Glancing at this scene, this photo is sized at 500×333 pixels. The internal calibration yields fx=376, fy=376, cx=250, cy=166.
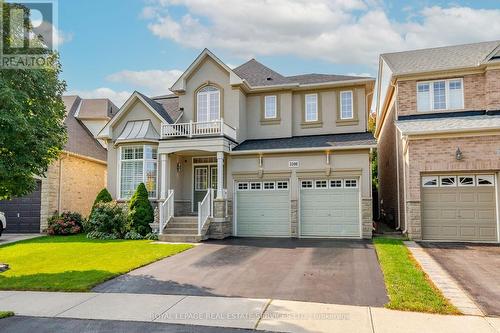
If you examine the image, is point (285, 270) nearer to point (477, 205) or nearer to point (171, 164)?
point (477, 205)

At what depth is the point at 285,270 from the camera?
9.60m

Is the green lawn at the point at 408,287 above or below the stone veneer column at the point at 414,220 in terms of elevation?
below

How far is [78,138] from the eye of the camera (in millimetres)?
22250

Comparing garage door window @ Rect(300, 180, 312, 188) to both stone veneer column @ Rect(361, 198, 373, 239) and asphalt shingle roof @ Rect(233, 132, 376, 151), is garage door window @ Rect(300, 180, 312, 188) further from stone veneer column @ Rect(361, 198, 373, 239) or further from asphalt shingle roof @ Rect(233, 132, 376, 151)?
stone veneer column @ Rect(361, 198, 373, 239)

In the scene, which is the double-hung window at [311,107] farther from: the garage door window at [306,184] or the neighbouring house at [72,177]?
the neighbouring house at [72,177]

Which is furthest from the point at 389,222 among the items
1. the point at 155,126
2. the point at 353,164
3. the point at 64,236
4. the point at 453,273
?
the point at 64,236

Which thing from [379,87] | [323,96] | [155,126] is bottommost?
[155,126]

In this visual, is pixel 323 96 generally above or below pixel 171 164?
above

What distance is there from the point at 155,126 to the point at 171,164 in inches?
85.6

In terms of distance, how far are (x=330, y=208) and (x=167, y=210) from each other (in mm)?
7090

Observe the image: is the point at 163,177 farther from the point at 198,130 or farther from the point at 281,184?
the point at 281,184

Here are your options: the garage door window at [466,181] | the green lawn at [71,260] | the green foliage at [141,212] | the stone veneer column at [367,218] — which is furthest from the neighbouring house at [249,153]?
the garage door window at [466,181]

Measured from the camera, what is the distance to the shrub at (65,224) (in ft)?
59.9

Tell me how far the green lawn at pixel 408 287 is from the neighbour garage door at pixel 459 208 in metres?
3.55
